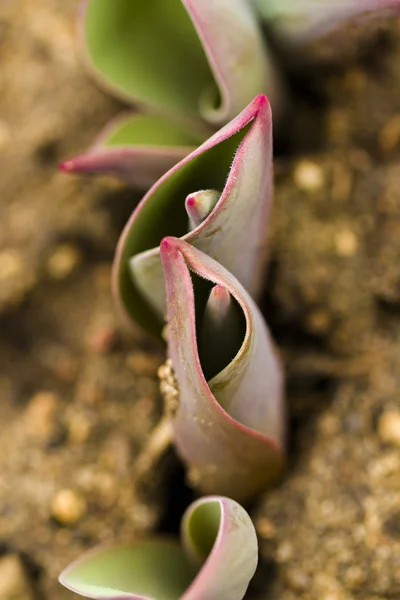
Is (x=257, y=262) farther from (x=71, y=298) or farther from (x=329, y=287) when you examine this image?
(x=71, y=298)

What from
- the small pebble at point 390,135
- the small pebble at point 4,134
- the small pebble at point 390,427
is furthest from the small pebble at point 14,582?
the small pebble at point 390,135

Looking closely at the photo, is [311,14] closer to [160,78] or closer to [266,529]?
[160,78]

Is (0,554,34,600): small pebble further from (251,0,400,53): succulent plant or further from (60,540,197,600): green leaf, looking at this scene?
(251,0,400,53): succulent plant

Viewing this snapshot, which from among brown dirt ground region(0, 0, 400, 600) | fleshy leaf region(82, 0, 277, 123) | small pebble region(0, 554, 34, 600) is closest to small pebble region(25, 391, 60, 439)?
brown dirt ground region(0, 0, 400, 600)

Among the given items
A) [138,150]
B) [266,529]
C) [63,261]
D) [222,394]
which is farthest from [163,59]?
[266,529]

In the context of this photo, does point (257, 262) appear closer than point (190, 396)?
No

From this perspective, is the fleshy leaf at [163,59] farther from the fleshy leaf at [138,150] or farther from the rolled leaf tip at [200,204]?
the rolled leaf tip at [200,204]

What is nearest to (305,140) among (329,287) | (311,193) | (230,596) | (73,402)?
(311,193)

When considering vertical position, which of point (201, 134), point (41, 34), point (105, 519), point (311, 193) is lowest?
point (105, 519)
